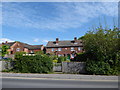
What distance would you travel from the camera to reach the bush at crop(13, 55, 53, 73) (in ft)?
46.9

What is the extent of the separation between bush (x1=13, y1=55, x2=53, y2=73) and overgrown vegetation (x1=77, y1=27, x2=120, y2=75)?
4351 mm

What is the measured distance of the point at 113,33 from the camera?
524 inches

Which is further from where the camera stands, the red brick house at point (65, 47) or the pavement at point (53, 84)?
the red brick house at point (65, 47)

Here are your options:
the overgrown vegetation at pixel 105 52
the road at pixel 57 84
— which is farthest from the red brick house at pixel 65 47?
the road at pixel 57 84

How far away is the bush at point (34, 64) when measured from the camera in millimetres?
14281

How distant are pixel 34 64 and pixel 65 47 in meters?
33.2

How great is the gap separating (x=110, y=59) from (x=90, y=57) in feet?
6.93

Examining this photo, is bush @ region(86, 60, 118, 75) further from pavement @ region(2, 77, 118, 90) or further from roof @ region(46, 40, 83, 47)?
roof @ region(46, 40, 83, 47)

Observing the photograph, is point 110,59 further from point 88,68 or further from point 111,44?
point 88,68

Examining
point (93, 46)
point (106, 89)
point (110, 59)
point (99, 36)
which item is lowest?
point (106, 89)

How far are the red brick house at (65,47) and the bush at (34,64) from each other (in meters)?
31.3

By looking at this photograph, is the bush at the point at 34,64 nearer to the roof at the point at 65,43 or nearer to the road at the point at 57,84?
the road at the point at 57,84

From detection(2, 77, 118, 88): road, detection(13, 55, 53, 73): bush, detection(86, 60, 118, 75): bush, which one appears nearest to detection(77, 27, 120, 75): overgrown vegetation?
detection(86, 60, 118, 75): bush

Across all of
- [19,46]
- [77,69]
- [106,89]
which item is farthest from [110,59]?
[19,46]
